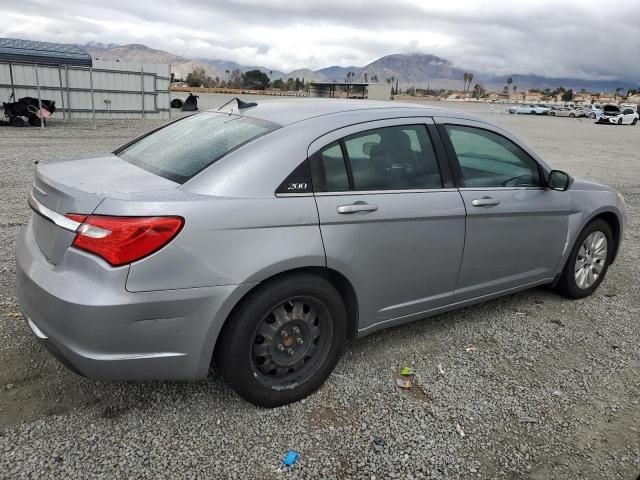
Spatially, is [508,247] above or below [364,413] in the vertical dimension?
above

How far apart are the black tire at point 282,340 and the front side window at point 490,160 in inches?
55.2

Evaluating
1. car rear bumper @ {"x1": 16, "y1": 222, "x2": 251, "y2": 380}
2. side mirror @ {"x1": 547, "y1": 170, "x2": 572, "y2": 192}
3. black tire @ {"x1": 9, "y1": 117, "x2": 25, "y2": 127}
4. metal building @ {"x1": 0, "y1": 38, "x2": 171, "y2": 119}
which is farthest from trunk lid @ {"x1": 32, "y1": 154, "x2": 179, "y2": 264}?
black tire @ {"x1": 9, "y1": 117, "x2": 25, "y2": 127}

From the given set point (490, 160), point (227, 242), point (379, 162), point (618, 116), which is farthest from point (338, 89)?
point (227, 242)

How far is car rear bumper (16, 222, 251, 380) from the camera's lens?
2377mm

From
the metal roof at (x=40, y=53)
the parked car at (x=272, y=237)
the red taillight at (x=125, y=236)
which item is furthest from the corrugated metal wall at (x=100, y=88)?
the red taillight at (x=125, y=236)

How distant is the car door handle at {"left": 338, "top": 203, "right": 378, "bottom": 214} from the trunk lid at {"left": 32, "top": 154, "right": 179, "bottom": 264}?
900 mm

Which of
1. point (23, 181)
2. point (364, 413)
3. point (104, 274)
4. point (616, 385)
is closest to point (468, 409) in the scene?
point (364, 413)

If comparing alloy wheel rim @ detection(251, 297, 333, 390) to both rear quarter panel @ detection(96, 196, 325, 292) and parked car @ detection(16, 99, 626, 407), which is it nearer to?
parked car @ detection(16, 99, 626, 407)

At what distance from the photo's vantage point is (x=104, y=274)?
2.37 meters

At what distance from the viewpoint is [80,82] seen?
2058 centimetres

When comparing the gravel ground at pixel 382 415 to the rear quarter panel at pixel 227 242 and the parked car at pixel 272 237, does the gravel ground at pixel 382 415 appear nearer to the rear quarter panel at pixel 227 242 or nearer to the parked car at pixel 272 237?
the parked car at pixel 272 237

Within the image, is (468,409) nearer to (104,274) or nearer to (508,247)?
(508,247)

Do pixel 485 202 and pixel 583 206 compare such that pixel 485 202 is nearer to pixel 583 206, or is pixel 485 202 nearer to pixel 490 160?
pixel 490 160

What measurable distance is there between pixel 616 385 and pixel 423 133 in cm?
205
